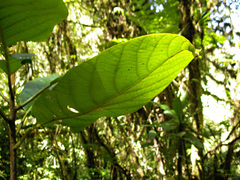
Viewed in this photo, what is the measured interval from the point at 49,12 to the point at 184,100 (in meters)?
1.19

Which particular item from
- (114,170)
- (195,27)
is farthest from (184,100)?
(114,170)

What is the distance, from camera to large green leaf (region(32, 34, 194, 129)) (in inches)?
12.9

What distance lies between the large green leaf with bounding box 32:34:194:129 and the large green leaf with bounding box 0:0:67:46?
126 millimetres

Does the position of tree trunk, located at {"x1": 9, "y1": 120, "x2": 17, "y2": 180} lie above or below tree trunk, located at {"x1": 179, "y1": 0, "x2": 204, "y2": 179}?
below

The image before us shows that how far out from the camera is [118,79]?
37cm

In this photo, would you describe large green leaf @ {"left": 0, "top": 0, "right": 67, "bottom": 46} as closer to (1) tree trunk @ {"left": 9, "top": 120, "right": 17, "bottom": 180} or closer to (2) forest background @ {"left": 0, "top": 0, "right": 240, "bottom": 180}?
(1) tree trunk @ {"left": 9, "top": 120, "right": 17, "bottom": 180}

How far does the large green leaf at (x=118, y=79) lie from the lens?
1.08 feet

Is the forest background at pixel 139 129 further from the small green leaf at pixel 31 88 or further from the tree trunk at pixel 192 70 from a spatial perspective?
the small green leaf at pixel 31 88

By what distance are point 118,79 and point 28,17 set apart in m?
0.21

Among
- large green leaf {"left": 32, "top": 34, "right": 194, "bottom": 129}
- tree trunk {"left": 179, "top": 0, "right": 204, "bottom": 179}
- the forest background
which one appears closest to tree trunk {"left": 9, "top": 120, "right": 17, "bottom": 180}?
large green leaf {"left": 32, "top": 34, "right": 194, "bottom": 129}

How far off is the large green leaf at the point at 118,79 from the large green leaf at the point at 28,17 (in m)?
0.13

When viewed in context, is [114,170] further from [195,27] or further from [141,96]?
[141,96]

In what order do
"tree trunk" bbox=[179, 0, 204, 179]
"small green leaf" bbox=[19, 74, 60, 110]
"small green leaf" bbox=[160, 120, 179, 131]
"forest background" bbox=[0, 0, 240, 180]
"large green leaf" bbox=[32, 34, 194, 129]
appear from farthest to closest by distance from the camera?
1. "tree trunk" bbox=[179, 0, 204, 179]
2. "forest background" bbox=[0, 0, 240, 180]
3. "small green leaf" bbox=[160, 120, 179, 131]
4. "small green leaf" bbox=[19, 74, 60, 110]
5. "large green leaf" bbox=[32, 34, 194, 129]

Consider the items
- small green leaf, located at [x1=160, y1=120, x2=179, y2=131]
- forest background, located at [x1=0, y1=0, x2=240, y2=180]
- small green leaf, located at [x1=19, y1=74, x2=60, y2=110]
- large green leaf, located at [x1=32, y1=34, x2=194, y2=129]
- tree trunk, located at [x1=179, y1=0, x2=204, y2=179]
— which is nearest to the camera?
large green leaf, located at [x1=32, y1=34, x2=194, y2=129]
